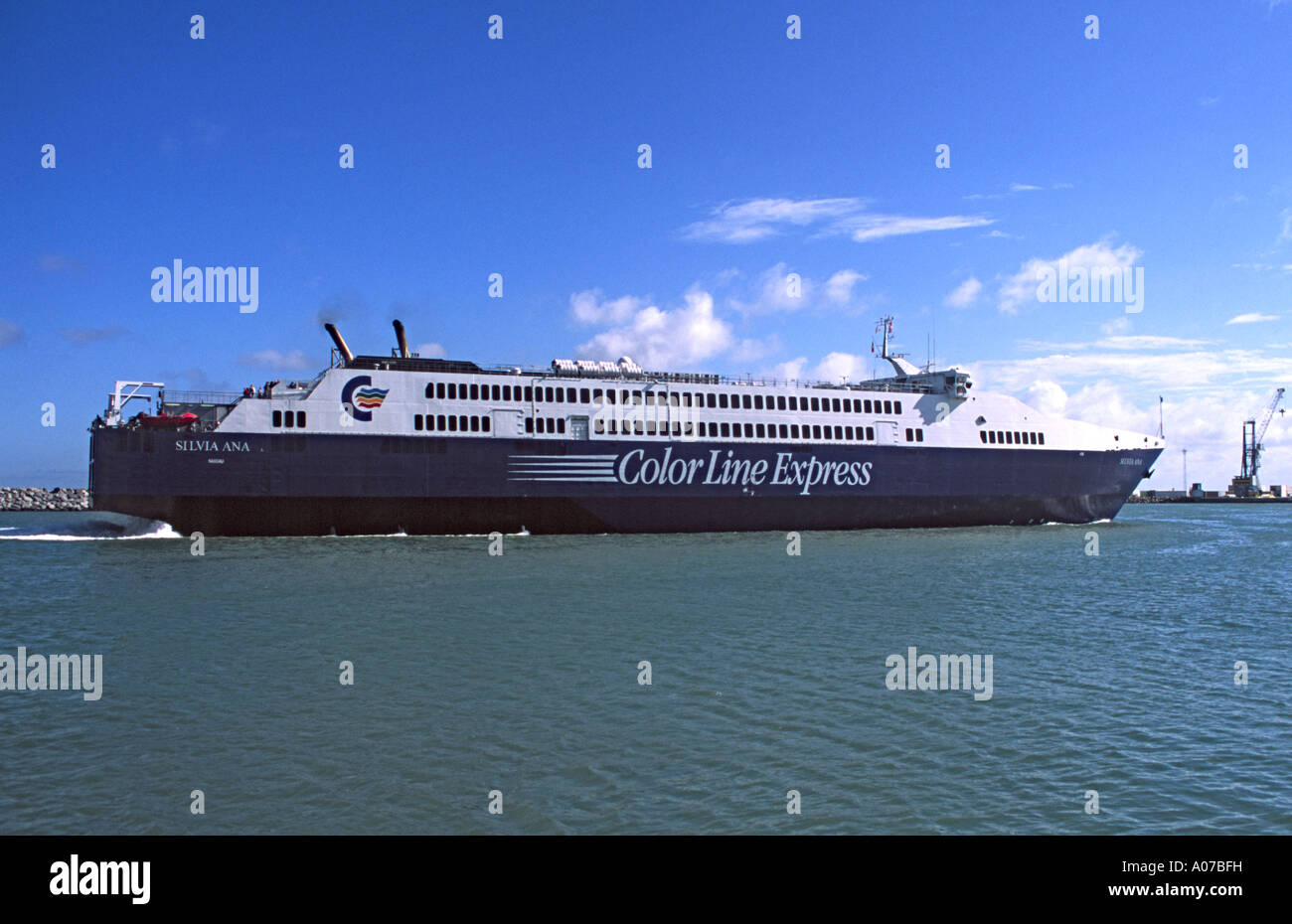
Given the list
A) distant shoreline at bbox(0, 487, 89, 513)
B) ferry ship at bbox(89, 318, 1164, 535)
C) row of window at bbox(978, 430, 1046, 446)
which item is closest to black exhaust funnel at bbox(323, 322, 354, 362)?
ferry ship at bbox(89, 318, 1164, 535)

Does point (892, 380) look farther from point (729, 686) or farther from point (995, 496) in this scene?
point (729, 686)

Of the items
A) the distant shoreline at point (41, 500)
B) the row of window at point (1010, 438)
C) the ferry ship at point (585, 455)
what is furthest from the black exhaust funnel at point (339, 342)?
the distant shoreline at point (41, 500)

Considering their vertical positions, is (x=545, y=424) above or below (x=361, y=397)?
below

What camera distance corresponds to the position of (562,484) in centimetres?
4069

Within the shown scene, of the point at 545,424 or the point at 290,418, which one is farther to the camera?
the point at 545,424

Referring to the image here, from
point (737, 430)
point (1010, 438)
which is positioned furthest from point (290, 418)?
point (1010, 438)

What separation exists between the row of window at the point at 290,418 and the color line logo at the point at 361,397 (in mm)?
1868

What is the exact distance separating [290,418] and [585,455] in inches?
546

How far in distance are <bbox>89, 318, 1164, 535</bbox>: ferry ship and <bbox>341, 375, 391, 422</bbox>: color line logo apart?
0.10 m

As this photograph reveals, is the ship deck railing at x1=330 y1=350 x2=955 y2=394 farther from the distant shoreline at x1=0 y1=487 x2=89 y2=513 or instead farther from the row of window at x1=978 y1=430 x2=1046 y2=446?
the distant shoreline at x1=0 y1=487 x2=89 y2=513

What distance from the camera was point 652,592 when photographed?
72.8ft

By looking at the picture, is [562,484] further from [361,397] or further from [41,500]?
[41,500]
